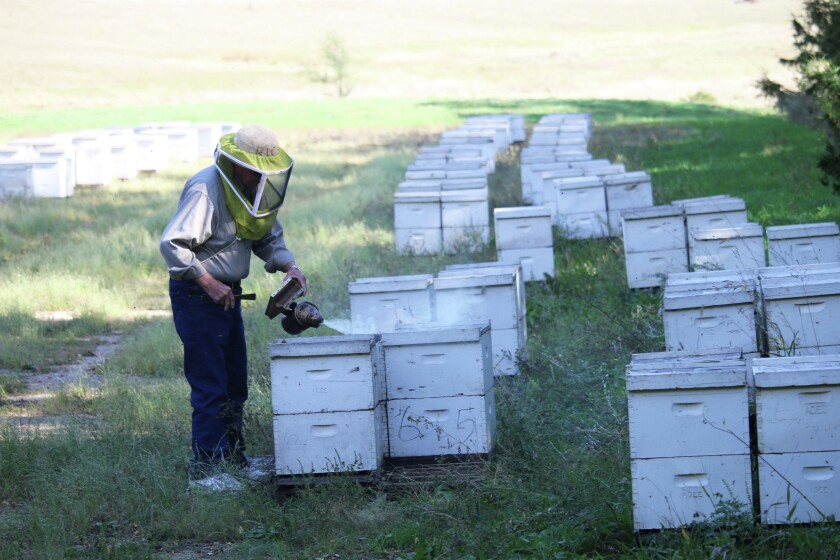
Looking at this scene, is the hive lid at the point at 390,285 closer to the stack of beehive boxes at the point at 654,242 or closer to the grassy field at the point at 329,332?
the grassy field at the point at 329,332

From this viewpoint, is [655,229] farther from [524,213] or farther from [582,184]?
[582,184]

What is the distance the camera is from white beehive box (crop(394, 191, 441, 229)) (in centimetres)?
1146

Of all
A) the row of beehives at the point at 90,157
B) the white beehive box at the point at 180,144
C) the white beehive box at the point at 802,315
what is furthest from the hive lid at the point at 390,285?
the white beehive box at the point at 180,144

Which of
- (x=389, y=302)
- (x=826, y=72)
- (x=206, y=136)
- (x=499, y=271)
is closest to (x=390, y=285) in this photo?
(x=389, y=302)

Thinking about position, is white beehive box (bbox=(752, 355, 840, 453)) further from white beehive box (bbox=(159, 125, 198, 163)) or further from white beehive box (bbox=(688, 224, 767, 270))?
white beehive box (bbox=(159, 125, 198, 163))

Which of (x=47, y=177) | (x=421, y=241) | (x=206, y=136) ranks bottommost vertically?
(x=421, y=241)

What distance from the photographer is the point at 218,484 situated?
5.14m

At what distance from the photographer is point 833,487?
13.5 ft

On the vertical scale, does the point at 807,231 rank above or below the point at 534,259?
above

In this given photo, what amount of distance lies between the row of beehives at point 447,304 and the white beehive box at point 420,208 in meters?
4.34

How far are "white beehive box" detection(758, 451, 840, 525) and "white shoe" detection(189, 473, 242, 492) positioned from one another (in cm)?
258

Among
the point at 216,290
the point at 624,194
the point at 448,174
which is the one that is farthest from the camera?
the point at 448,174

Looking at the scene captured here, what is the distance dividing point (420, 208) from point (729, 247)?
13.7 feet

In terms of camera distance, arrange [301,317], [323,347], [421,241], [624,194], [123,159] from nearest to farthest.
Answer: [323,347]
[301,317]
[624,194]
[421,241]
[123,159]
